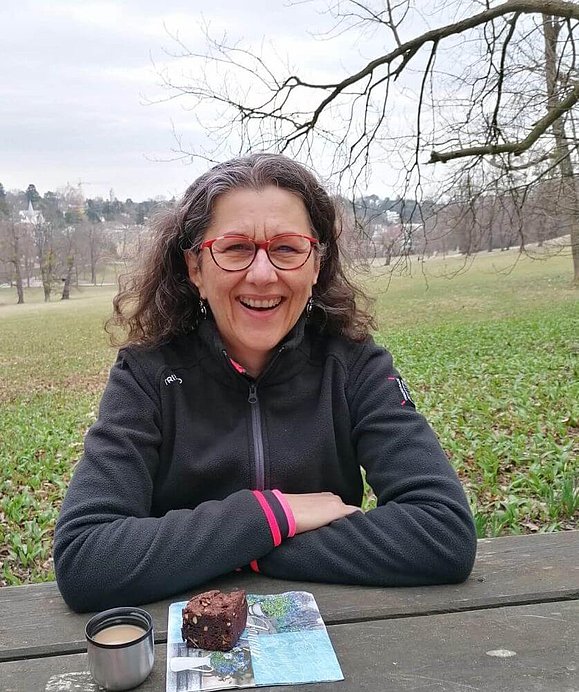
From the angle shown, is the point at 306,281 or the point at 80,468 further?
the point at 306,281

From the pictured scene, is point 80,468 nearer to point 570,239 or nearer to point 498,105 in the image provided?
point 498,105

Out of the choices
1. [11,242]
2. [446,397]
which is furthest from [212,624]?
[11,242]

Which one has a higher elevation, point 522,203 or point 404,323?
point 522,203

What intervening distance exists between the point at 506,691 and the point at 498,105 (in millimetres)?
6669

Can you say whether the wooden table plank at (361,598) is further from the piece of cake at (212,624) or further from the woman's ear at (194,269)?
the woman's ear at (194,269)

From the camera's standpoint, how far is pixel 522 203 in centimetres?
731

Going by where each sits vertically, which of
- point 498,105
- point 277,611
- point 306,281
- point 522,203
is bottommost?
point 277,611

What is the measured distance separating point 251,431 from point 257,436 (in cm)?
2

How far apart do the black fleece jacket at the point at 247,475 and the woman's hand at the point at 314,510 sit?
0.08ft

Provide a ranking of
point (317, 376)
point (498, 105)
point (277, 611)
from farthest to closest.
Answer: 1. point (498, 105)
2. point (317, 376)
3. point (277, 611)

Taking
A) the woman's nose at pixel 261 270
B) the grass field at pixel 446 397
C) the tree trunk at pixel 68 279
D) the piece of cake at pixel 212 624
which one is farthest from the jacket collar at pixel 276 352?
the tree trunk at pixel 68 279

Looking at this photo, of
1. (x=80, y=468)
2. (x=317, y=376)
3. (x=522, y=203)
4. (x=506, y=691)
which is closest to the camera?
(x=506, y=691)

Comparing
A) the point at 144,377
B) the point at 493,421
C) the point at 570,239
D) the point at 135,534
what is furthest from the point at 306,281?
the point at 570,239

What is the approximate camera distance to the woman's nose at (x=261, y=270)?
1.65m
